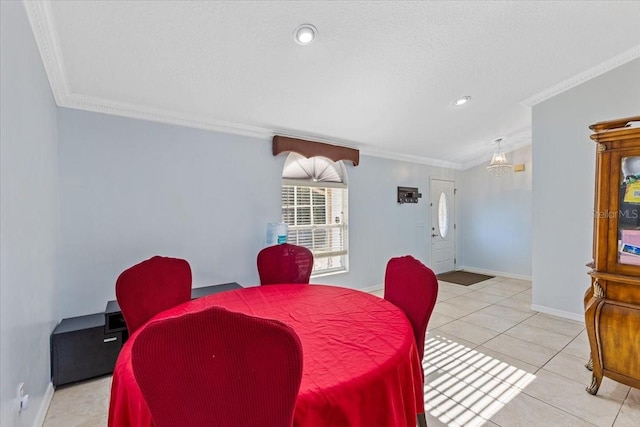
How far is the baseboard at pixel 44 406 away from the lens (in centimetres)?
180

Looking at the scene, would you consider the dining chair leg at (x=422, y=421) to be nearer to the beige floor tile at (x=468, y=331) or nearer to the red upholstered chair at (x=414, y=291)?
the red upholstered chair at (x=414, y=291)

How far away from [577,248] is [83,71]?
5312 mm

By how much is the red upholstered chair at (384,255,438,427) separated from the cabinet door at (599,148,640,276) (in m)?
1.37

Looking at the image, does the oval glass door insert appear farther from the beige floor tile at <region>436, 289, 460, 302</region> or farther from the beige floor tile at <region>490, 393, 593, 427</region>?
the beige floor tile at <region>490, 393, 593, 427</region>

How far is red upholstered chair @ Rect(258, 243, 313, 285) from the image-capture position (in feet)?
A: 9.04

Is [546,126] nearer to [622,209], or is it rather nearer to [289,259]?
[622,209]

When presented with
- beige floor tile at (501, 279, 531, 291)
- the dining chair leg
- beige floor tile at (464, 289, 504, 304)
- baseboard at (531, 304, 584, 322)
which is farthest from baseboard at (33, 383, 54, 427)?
beige floor tile at (501, 279, 531, 291)

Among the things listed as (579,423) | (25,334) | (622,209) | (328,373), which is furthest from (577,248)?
(25,334)

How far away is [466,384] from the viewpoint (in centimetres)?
228

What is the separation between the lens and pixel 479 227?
6277 millimetres

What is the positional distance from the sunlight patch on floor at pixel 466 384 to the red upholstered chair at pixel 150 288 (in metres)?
1.93

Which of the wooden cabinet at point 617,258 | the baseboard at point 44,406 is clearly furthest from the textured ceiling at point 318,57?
the baseboard at point 44,406

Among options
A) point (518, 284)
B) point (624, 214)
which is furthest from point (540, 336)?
point (518, 284)

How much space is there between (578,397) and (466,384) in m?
0.73
